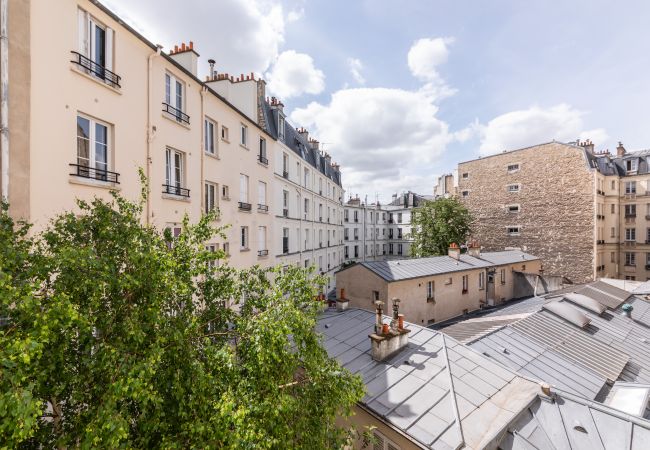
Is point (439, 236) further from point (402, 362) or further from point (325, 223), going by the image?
point (402, 362)

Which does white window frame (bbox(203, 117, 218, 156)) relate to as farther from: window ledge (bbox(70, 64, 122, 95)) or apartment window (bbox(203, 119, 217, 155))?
window ledge (bbox(70, 64, 122, 95))

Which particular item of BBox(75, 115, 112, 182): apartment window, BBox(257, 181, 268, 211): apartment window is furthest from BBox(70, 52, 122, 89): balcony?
BBox(257, 181, 268, 211): apartment window

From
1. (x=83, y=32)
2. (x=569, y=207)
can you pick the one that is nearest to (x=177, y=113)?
(x=83, y=32)

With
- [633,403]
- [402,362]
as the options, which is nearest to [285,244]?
[402,362]

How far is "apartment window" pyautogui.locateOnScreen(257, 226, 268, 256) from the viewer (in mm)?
20019

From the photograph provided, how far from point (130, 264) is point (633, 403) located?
12.5m

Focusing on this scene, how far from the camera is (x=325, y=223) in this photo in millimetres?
35250

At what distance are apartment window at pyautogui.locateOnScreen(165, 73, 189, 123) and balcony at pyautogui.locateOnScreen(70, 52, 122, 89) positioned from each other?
228 cm

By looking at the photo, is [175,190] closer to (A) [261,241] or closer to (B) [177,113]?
(B) [177,113]

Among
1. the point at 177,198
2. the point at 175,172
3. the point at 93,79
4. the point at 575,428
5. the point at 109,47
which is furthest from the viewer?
the point at 175,172

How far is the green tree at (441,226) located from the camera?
3347cm

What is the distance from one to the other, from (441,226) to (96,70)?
31623 millimetres

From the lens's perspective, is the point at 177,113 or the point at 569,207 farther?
the point at 569,207

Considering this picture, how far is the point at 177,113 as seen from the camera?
12.9m
